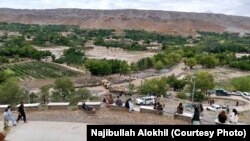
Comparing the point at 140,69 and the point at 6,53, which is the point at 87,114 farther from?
the point at 6,53

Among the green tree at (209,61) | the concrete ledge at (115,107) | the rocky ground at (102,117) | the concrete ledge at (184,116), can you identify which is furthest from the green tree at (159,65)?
the concrete ledge at (184,116)

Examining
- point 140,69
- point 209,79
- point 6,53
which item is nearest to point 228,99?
point 209,79

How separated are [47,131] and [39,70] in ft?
219

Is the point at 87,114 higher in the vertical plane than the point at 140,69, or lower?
higher

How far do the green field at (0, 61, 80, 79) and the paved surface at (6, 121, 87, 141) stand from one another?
189 ft

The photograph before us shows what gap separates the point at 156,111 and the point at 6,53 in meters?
81.3

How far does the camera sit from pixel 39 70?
79.8 meters

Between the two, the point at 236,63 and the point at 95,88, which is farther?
the point at 236,63

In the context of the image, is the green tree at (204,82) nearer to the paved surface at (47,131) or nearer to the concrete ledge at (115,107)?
the concrete ledge at (115,107)

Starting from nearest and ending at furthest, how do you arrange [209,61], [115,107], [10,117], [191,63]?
[10,117]
[115,107]
[191,63]
[209,61]

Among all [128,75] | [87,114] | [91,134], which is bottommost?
[128,75]

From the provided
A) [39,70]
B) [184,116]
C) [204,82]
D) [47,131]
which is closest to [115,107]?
[184,116]

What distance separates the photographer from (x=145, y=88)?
54.8 meters

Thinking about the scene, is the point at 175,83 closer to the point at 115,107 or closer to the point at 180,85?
the point at 180,85
